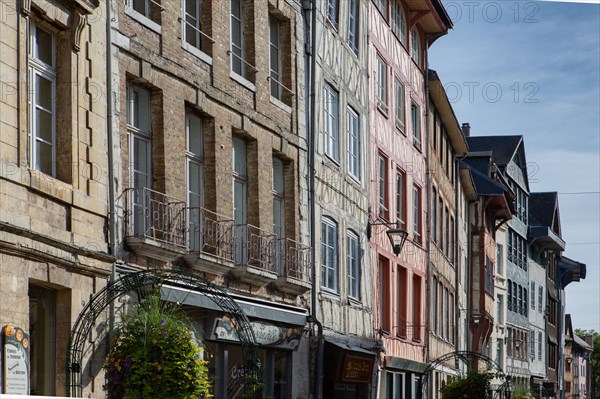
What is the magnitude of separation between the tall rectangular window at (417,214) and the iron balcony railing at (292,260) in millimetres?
10158

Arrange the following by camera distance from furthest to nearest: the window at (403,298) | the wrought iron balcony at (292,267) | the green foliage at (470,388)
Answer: the window at (403,298), the green foliage at (470,388), the wrought iron balcony at (292,267)

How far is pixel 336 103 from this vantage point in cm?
2138

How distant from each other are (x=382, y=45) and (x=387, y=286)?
487cm

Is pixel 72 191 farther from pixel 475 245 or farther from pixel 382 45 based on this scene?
pixel 475 245

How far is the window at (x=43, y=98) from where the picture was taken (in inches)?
448

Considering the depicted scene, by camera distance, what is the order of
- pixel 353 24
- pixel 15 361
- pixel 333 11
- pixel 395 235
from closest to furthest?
pixel 15 361, pixel 333 11, pixel 353 24, pixel 395 235

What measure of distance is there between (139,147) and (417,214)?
16.0 metres

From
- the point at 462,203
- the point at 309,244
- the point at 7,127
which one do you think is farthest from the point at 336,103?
the point at 462,203

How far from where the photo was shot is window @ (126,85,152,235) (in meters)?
13.4

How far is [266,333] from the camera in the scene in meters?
16.8

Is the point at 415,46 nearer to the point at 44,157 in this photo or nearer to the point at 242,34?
the point at 242,34

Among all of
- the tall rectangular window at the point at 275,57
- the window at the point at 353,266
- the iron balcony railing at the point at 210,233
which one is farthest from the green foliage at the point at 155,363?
the window at the point at 353,266

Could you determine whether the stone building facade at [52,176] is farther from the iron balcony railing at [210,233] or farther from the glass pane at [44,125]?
the iron balcony railing at [210,233]

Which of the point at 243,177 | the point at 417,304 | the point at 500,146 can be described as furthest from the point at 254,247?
the point at 500,146
